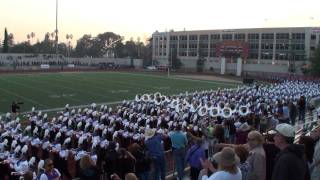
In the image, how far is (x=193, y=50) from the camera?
319 ft

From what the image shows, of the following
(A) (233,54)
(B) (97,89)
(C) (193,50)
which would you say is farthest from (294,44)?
(B) (97,89)

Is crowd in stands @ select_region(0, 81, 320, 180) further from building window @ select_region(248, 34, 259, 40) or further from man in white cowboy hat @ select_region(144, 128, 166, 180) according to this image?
building window @ select_region(248, 34, 259, 40)

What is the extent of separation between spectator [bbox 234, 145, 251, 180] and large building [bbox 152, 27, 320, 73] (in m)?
67.9

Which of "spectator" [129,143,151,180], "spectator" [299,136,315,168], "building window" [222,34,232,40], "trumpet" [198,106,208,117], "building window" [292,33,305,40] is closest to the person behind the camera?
"spectator" [299,136,315,168]

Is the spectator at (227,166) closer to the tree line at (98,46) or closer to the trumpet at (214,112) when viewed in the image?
the trumpet at (214,112)

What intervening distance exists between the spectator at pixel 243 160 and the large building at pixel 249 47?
223ft

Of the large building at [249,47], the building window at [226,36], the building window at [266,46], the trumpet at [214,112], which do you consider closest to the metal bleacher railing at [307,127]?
the trumpet at [214,112]

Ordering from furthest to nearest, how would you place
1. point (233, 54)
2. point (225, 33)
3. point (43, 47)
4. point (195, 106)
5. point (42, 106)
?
1. point (43, 47)
2. point (225, 33)
3. point (233, 54)
4. point (42, 106)
5. point (195, 106)

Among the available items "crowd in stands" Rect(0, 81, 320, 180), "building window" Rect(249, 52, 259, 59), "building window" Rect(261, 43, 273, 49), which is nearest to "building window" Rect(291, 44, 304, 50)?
"building window" Rect(261, 43, 273, 49)

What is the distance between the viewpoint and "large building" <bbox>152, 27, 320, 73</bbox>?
74.7 m

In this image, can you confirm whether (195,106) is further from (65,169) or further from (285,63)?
(285,63)

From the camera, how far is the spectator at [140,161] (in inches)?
328

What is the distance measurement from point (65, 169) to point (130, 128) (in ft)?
11.7

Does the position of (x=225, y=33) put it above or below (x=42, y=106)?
above
